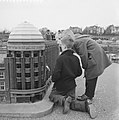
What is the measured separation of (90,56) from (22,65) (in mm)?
953

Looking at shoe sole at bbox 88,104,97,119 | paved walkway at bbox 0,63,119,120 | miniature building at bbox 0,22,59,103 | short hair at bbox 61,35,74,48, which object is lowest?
paved walkway at bbox 0,63,119,120

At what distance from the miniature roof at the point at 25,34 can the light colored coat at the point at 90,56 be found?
22.7 inches

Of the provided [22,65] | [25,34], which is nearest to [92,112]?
[22,65]

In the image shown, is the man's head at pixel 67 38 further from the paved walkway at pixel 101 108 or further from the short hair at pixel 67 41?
the paved walkway at pixel 101 108

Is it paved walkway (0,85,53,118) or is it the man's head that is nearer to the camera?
paved walkway (0,85,53,118)

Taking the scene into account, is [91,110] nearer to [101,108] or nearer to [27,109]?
[101,108]

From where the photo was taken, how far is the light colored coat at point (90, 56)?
2.14 m

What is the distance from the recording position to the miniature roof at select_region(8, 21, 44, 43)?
215cm

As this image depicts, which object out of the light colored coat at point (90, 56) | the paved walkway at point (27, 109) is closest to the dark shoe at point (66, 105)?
the paved walkway at point (27, 109)

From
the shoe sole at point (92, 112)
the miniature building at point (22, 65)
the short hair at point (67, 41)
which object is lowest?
the shoe sole at point (92, 112)

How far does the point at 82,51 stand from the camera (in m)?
2.15

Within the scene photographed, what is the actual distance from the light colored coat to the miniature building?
56 cm

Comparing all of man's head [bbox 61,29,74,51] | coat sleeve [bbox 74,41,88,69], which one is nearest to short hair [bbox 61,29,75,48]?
man's head [bbox 61,29,74,51]

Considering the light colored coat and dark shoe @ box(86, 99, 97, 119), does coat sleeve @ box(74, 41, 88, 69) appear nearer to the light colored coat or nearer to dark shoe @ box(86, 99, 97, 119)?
the light colored coat
